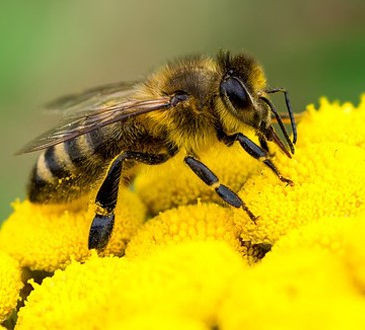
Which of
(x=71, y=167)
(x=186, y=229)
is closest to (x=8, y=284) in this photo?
(x=71, y=167)

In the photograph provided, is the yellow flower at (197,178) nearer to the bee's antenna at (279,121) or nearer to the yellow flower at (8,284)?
the bee's antenna at (279,121)

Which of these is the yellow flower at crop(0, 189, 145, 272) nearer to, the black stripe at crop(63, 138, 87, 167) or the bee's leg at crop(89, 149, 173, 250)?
the bee's leg at crop(89, 149, 173, 250)

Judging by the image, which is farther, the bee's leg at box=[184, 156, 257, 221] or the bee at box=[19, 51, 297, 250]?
the bee at box=[19, 51, 297, 250]

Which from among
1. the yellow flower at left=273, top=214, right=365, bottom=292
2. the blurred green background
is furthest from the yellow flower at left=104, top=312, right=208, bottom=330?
the blurred green background

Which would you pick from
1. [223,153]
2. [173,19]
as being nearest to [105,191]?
[223,153]

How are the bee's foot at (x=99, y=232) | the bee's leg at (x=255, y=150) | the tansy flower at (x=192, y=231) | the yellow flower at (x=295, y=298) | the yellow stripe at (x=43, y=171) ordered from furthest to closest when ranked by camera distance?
the yellow stripe at (x=43, y=171), the bee's foot at (x=99, y=232), the bee's leg at (x=255, y=150), the tansy flower at (x=192, y=231), the yellow flower at (x=295, y=298)

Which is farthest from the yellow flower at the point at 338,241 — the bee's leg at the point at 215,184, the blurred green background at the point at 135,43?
the blurred green background at the point at 135,43
